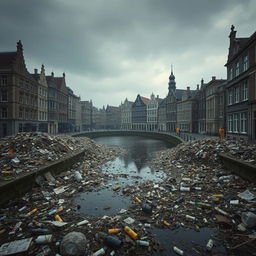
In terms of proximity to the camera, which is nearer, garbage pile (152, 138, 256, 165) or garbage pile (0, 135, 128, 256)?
garbage pile (0, 135, 128, 256)

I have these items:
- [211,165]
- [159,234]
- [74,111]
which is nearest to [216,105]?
[211,165]

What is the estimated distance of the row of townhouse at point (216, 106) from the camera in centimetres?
1620

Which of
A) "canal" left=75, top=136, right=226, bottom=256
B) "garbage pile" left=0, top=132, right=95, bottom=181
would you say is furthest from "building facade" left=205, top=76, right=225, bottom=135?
"garbage pile" left=0, top=132, right=95, bottom=181

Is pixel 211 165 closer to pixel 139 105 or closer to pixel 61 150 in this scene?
pixel 61 150

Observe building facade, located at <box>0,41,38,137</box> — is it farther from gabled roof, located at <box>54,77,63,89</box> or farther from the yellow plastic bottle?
the yellow plastic bottle

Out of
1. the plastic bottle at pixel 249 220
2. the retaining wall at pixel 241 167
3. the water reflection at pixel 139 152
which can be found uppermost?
the retaining wall at pixel 241 167

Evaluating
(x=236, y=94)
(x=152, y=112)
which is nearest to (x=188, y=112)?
(x=152, y=112)

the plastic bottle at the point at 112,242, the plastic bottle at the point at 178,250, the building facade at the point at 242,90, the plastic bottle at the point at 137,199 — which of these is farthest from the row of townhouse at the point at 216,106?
the plastic bottle at the point at 112,242

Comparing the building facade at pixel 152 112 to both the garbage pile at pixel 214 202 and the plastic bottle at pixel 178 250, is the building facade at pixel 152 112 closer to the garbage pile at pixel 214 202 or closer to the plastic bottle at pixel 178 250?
the garbage pile at pixel 214 202

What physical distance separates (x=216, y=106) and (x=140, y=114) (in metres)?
41.9

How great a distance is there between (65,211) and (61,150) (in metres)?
7.78

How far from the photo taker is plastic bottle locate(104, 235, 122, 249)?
375cm

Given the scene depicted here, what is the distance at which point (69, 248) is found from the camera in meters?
3.54

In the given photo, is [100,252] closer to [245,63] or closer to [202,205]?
[202,205]
